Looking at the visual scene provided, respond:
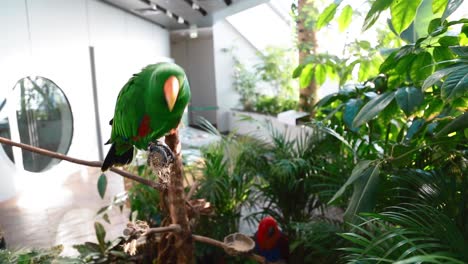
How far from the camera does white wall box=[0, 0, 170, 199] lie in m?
1.61

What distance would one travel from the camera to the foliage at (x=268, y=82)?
15.9 feet

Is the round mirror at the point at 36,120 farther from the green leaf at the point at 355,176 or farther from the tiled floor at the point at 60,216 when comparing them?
the green leaf at the point at 355,176

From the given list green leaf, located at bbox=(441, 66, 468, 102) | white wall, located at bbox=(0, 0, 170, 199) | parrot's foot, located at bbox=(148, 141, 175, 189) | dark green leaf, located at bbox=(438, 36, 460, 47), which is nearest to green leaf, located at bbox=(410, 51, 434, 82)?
dark green leaf, located at bbox=(438, 36, 460, 47)

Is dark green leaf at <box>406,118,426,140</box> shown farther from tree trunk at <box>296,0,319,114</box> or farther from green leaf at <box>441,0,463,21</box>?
tree trunk at <box>296,0,319,114</box>

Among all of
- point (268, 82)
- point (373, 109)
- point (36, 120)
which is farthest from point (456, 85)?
point (268, 82)

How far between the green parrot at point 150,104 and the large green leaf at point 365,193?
1.89 ft

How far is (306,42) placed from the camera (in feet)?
9.14

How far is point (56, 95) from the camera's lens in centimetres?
203

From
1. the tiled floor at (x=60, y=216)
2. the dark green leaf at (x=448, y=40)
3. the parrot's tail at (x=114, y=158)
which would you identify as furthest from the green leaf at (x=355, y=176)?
the tiled floor at (x=60, y=216)

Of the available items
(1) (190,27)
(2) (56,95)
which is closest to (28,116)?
(2) (56,95)

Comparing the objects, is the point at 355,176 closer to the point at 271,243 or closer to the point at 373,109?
the point at 373,109

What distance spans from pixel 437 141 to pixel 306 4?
6.33 feet

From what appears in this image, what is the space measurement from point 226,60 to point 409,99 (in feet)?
17.1

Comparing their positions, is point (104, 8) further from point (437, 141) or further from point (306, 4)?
point (437, 141)
